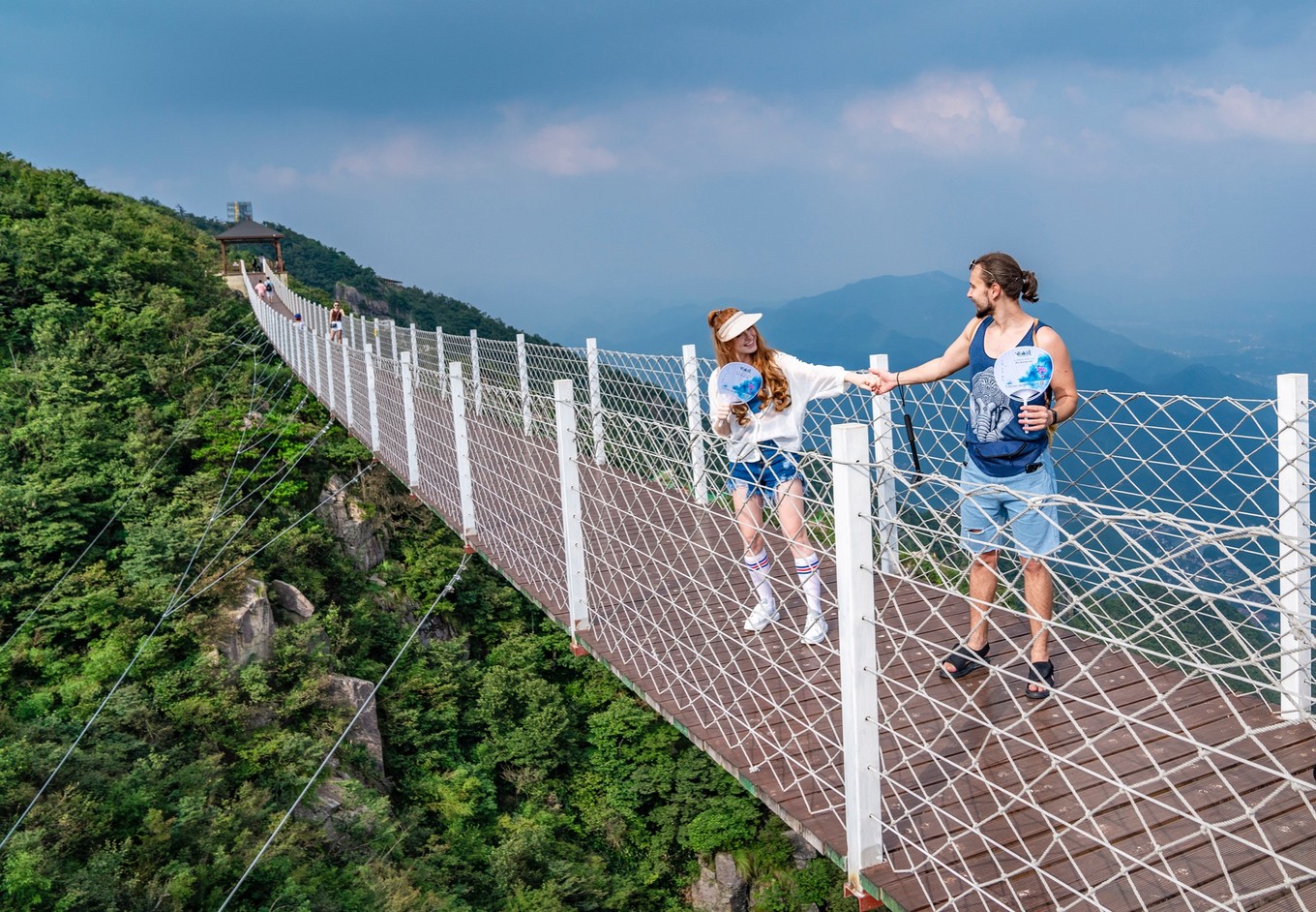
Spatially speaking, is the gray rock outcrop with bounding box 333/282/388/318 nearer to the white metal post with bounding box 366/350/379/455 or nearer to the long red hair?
the white metal post with bounding box 366/350/379/455

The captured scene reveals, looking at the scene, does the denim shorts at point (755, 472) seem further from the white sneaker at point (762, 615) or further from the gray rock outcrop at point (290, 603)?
the gray rock outcrop at point (290, 603)

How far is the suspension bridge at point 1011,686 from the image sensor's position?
1761 mm

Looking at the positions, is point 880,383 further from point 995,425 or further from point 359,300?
point 359,300

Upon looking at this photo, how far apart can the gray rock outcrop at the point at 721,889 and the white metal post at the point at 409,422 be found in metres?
9.36

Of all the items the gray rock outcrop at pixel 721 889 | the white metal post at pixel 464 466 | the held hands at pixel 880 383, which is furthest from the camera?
the gray rock outcrop at pixel 721 889

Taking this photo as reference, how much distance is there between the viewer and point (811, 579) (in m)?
3.04

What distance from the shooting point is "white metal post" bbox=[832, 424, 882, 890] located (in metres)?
1.95

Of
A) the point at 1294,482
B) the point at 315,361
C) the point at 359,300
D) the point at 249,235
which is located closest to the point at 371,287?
the point at 359,300

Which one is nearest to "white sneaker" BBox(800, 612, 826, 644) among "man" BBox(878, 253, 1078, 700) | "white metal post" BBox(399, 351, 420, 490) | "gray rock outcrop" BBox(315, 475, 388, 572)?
"man" BBox(878, 253, 1078, 700)

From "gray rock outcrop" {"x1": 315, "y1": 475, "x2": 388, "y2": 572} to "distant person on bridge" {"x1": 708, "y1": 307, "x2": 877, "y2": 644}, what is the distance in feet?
32.5

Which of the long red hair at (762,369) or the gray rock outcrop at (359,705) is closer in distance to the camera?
the long red hair at (762,369)

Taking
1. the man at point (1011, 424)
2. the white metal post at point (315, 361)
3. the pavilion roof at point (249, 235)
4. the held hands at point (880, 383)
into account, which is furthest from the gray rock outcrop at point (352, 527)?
the pavilion roof at point (249, 235)

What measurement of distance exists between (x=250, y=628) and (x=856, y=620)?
28.7ft

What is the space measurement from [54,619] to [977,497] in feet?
29.7
